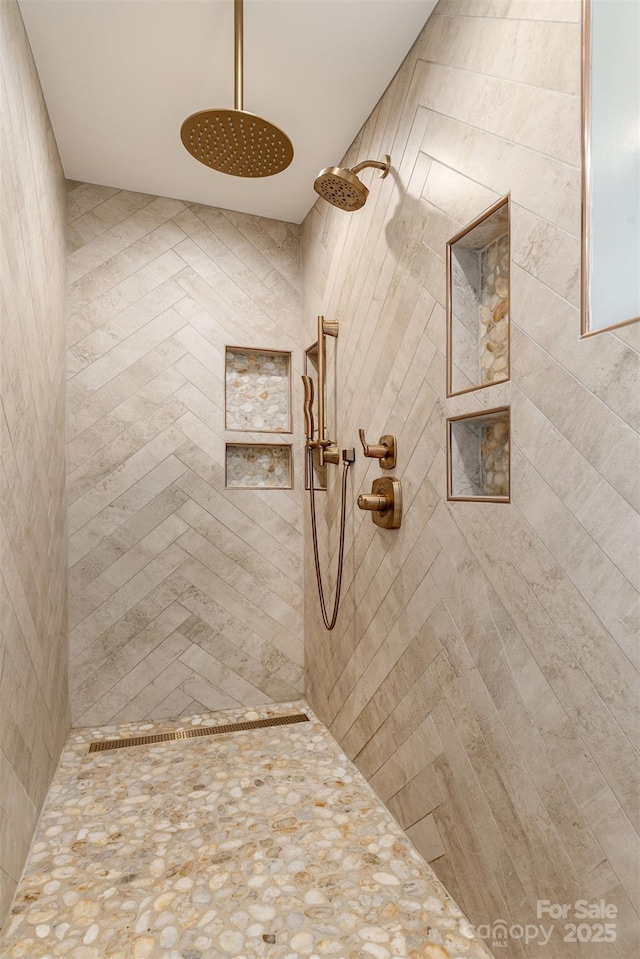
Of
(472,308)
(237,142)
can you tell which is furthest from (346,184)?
(472,308)

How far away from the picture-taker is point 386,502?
5.64ft

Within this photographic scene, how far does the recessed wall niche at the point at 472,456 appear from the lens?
4.52 feet

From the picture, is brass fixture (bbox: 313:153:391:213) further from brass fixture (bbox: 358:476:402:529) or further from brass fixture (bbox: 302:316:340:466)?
brass fixture (bbox: 358:476:402:529)

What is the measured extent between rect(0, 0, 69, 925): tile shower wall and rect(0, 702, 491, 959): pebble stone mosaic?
5.5 inches

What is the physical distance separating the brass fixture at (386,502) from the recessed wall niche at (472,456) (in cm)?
28

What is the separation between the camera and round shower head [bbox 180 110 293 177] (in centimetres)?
144

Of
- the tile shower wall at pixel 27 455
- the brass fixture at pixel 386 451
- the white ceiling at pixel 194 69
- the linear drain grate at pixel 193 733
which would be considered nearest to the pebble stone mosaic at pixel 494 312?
the brass fixture at pixel 386 451

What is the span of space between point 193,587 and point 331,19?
2.27 meters

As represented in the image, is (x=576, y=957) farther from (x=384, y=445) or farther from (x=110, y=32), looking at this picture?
(x=110, y=32)

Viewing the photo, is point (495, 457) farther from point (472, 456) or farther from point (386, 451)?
point (386, 451)

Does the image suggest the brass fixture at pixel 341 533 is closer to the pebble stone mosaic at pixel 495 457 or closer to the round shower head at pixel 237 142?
the pebble stone mosaic at pixel 495 457

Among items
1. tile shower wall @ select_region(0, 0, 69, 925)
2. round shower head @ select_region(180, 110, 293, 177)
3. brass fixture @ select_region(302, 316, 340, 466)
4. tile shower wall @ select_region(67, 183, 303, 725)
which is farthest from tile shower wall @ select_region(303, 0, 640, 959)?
tile shower wall @ select_region(0, 0, 69, 925)

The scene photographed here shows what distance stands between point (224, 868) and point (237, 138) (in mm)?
2148

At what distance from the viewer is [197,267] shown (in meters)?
2.59
